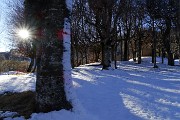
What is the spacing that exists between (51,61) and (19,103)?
1.83 meters

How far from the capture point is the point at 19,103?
8867mm

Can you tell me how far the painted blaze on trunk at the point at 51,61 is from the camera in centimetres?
767

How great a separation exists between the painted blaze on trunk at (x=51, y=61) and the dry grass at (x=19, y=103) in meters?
0.34

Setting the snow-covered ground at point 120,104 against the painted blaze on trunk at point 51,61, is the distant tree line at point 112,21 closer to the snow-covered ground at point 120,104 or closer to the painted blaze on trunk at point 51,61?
the snow-covered ground at point 120,104

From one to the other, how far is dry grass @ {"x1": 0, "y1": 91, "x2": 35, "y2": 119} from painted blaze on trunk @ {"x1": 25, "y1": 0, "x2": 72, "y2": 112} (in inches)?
13.5

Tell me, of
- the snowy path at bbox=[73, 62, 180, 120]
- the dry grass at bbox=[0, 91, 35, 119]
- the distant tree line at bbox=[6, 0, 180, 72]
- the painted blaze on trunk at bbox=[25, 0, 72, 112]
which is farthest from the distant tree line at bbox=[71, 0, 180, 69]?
the painted blaze on trunk at bbox=[25, 0, 72, 112]

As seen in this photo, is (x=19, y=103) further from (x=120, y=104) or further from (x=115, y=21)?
(x=115, y=21)

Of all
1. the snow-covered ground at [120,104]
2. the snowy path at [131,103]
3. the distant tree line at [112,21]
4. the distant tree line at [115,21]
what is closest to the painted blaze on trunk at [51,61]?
the snow-covered ground at [120,104]

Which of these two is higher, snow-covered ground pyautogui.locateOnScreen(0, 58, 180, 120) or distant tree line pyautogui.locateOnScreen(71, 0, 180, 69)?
distant tree line pyautogui.locateOnScreen(71, 0, 180, 69)

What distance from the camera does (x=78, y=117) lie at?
24.4 feet

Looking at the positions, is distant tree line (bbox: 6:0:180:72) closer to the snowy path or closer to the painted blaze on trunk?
the snowy path

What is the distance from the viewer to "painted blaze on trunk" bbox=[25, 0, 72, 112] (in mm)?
7672

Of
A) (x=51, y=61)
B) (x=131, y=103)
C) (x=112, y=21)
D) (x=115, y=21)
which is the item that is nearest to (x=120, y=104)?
(x=131, y=103)

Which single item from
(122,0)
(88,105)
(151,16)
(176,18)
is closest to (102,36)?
(122,0)
